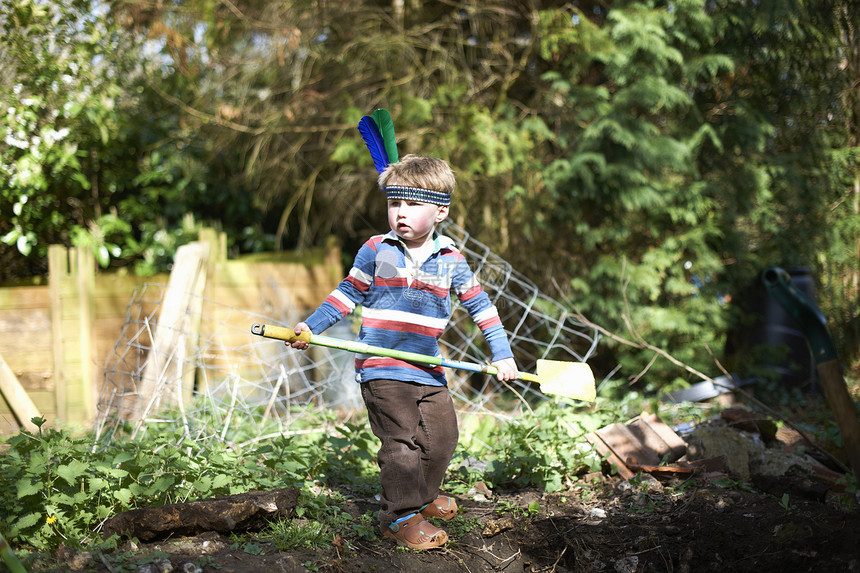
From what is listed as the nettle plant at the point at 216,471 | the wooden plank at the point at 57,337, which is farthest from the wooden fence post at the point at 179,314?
the nettle plant at the point at 216,471

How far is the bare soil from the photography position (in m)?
2.07

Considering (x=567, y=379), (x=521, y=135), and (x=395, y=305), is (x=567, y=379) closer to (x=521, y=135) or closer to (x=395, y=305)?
(x=395, y=305)

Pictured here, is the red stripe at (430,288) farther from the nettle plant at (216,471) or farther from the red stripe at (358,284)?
the nettle plant at (216,471)

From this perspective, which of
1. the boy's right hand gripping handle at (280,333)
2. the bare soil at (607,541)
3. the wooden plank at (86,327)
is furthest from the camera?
the wooden plank at (86,327)

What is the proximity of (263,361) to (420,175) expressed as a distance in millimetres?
2107

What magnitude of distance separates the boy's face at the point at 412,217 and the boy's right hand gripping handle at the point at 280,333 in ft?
1.73

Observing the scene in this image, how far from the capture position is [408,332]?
98.7 inches

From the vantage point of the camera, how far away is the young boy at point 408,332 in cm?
245

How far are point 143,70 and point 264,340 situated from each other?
97.9 inches

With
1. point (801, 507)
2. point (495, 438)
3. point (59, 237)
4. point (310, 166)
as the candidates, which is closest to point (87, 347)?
point (59, 237)

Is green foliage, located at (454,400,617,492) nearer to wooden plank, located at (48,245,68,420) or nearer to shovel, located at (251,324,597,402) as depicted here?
shovel, located at (251,324,597,402)

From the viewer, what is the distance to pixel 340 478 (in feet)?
10.00

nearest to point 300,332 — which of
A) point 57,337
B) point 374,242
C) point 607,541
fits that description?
point 374,242

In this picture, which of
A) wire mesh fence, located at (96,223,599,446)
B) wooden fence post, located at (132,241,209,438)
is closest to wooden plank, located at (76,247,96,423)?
wire mesh fence, located at (96,223,599,446)
